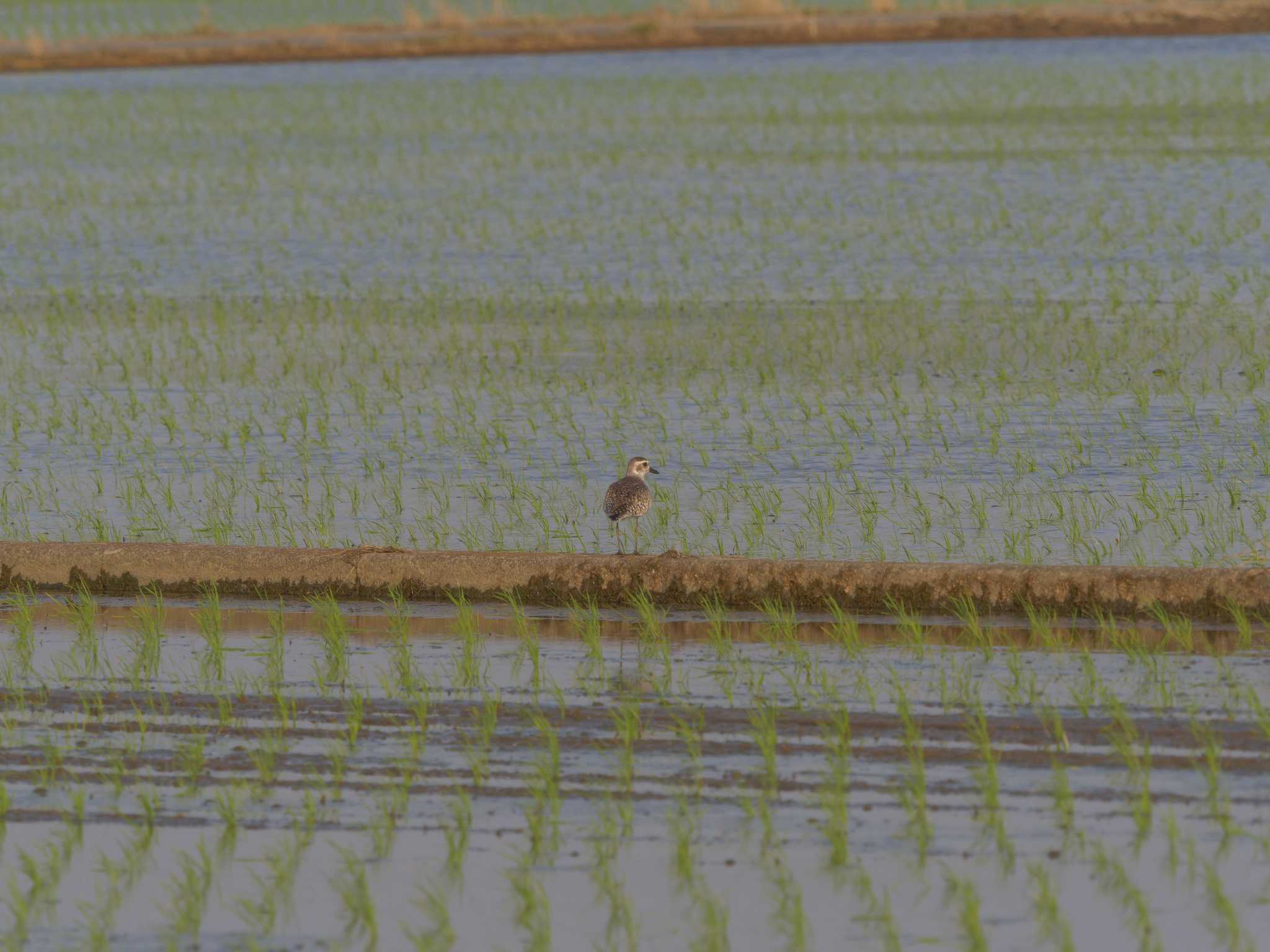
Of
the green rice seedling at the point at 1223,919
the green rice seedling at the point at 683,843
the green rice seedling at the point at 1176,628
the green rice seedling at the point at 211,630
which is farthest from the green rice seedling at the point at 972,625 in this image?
the green rice seedling at the point at 211,630

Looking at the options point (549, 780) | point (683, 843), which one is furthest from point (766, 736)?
point (683, 843)

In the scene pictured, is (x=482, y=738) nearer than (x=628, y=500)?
Yes

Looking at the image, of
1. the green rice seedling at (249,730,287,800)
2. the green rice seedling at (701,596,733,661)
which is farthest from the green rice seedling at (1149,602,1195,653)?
the green rice seedling at (249,730,287,800)

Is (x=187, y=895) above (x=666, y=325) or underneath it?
underneath

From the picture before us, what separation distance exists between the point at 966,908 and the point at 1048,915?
0.67 feet

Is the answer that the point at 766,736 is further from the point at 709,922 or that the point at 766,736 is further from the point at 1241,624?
the point at 1241,624

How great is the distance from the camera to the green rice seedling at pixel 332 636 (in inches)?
323

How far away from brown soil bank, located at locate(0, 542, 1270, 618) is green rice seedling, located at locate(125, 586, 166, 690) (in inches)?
4.8

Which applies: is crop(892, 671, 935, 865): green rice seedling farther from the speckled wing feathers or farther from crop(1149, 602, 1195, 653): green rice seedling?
the speckled wing feathers

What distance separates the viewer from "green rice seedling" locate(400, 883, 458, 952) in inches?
225

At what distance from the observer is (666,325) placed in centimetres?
1739

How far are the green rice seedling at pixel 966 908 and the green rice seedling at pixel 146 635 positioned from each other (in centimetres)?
330

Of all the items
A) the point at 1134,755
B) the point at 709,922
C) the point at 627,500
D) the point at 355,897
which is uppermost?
the point at 627,500

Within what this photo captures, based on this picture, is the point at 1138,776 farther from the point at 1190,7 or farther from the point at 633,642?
the point at 1190,7
